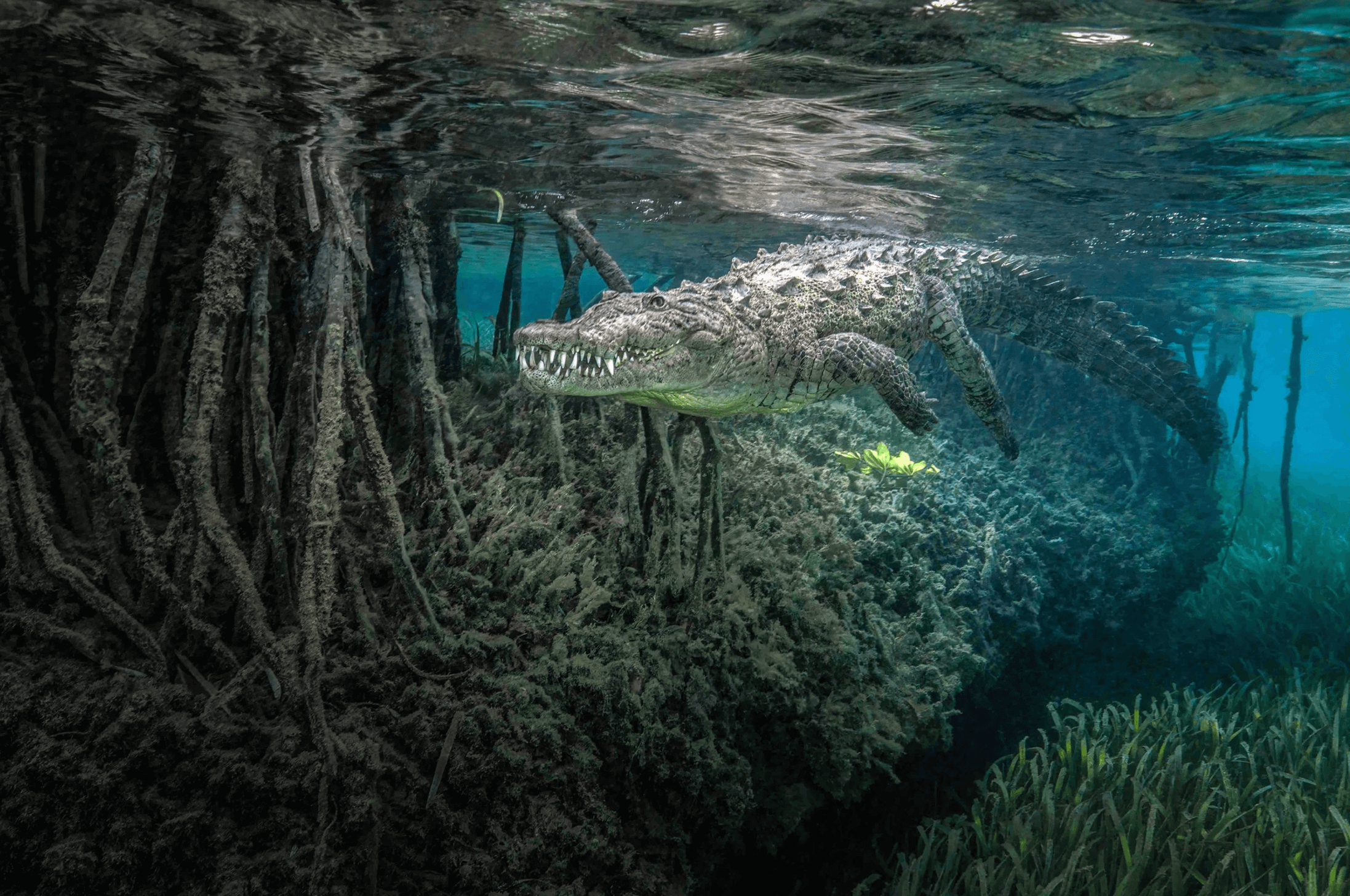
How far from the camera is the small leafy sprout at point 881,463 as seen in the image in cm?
782

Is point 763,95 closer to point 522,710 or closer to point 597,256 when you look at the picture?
point 597,256

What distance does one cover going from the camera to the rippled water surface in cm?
429

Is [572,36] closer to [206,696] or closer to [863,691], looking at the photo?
[206,696]

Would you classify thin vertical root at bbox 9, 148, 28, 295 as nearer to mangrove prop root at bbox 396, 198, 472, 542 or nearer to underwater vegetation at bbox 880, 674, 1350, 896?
mangrove prop root at bbox 396, 198, 472, 542

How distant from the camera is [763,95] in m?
Answer: 5.77

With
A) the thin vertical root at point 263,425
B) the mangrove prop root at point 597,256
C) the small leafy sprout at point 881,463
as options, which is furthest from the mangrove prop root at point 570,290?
the small leafy sprout at point 881,463

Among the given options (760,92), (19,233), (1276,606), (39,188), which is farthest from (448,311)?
(1276,606)

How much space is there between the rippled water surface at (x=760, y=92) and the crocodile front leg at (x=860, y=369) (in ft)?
7.18

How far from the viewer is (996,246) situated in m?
13.3

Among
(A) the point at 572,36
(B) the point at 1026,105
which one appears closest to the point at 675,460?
(A) the point at 572,36

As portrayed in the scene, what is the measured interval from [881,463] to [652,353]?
488cm

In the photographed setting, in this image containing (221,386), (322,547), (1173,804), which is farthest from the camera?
(1173,804)

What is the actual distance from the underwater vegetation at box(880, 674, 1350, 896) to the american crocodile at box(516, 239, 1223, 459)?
309cm

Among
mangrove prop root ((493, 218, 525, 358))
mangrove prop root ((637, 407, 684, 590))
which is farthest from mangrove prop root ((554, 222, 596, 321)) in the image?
mangrove prop root ((637, 407, 684, 590))
